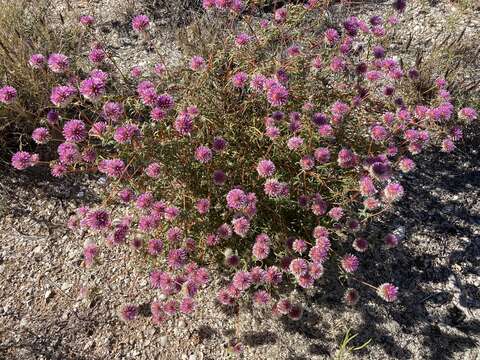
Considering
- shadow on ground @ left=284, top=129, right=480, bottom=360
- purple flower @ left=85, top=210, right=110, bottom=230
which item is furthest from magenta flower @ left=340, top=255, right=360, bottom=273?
purple flower @ left=85, top=210, right=110, bottom=230

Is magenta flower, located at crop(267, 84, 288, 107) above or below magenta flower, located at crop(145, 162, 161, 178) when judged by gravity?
above

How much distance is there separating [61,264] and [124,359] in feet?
2.83

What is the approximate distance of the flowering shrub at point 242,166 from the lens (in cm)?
254

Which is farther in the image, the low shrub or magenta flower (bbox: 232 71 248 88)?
the low shrub

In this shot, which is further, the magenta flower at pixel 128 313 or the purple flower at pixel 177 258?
the magenta flower at pixel 128 313

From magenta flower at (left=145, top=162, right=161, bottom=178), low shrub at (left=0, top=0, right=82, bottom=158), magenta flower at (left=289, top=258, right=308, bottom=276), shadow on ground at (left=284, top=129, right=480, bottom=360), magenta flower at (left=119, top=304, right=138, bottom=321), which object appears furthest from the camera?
low shrub at (left=0, top=0, right=82, bottom=158)

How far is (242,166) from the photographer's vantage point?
2.85 m

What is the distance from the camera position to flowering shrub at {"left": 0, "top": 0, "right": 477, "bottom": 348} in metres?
2.54

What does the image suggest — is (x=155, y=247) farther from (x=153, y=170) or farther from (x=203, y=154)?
(x=203, y=154)

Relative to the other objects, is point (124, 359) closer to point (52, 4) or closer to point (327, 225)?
point (327, 225)

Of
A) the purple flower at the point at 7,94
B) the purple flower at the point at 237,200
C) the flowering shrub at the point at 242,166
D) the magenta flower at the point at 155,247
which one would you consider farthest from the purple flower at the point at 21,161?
the purple flower at the point at 237,200

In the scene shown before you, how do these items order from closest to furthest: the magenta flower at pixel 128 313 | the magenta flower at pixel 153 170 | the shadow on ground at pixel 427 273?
the magenta flower at pixel 153 170 < the magenta flower at pixel 128 313 < the shadow on ground at pixel 427 273

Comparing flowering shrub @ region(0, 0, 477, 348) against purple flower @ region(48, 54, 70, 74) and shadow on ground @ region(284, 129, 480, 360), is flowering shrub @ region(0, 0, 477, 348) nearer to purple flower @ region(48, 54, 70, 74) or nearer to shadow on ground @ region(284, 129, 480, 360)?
purple flower @ region(48, 54, 70, 74)

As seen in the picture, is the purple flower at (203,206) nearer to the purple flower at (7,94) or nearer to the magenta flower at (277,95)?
the magenta flower at (277,95)
